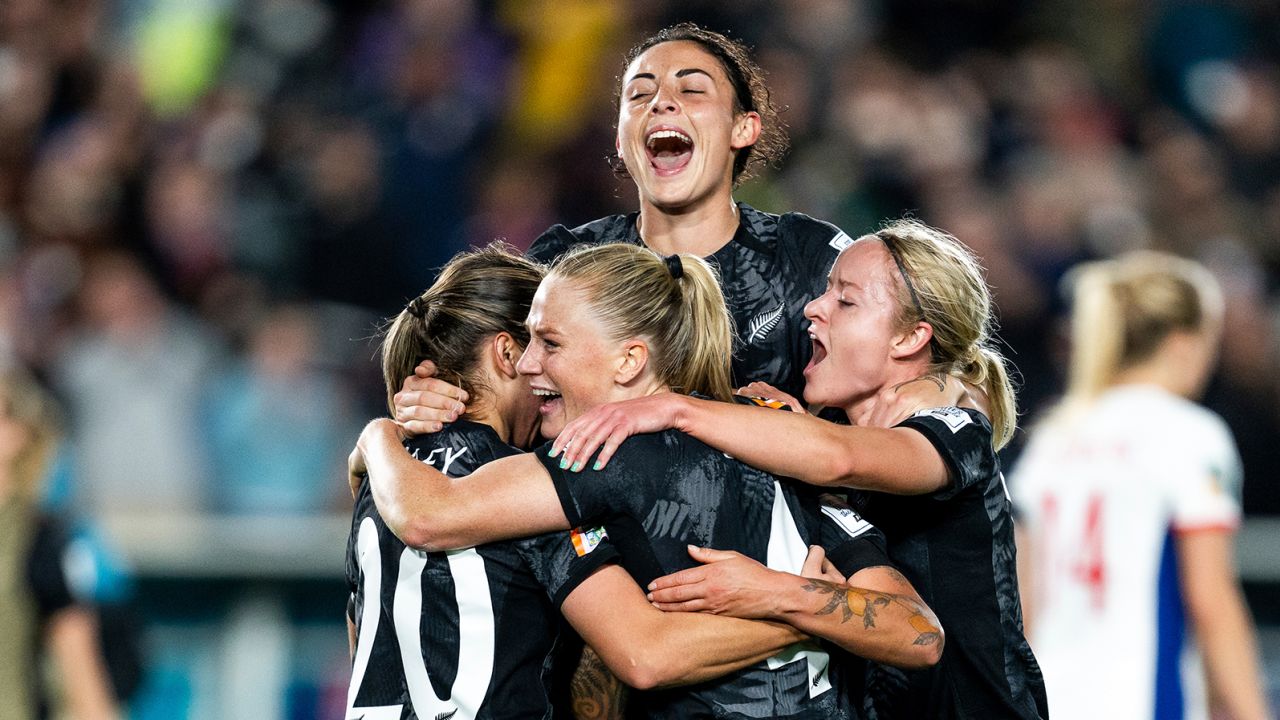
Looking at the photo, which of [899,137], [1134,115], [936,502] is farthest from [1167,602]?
[1134,115]

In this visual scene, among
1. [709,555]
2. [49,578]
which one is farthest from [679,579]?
[49,578]

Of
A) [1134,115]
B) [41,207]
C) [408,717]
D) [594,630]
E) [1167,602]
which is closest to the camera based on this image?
[594,630]

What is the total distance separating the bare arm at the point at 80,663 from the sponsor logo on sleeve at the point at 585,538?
10.3 ft

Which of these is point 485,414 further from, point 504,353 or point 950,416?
point 950,416

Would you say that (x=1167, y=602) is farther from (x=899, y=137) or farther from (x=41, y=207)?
(x=41, y=207)

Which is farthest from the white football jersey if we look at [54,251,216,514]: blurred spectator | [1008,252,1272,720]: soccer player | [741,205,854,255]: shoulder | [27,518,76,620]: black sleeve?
[54,251,216,514]: blurred spectator

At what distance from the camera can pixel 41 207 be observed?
8.68 meters

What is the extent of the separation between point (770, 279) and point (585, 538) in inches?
46.4

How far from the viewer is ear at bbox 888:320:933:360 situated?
345 centimetres

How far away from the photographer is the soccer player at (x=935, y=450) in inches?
128

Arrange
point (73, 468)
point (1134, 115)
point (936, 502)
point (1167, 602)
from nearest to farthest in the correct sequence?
point (936, 502), point (1167, 602), point (73, 468), point (1134, 115)

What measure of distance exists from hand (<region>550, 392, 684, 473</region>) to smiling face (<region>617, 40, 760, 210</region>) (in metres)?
1.15

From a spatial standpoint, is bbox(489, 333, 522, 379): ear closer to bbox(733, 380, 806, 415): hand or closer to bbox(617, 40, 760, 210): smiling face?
bbox(733, 380, 806, 415): hand

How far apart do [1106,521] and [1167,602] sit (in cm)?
33
